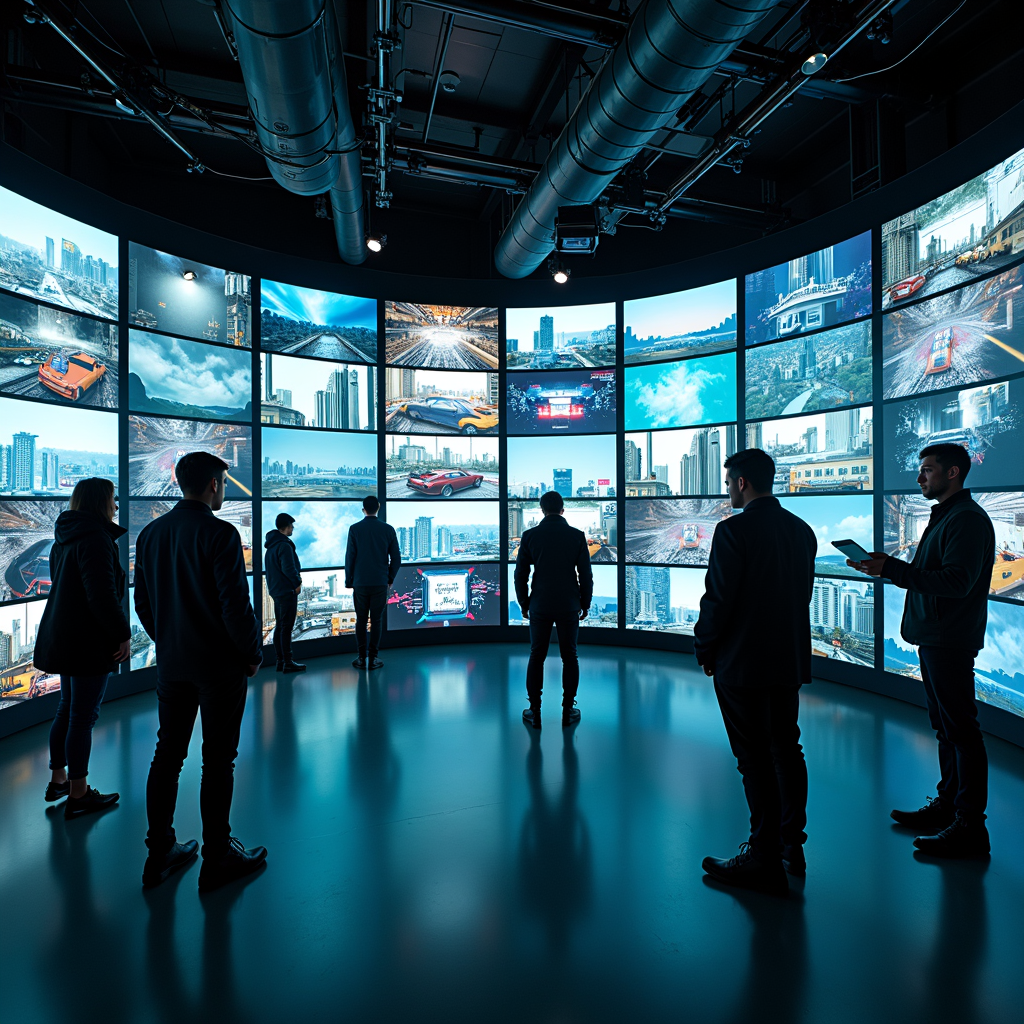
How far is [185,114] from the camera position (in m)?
4.22

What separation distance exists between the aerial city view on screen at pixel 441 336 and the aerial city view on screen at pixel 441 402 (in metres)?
0.12

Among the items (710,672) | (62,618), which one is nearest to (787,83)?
(710,672)

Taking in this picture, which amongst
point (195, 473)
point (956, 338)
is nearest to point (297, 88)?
point (195, 473)

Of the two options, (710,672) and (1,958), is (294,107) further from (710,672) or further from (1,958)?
(1,958)

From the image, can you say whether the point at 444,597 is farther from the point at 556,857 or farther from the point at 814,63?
the point at 814,63

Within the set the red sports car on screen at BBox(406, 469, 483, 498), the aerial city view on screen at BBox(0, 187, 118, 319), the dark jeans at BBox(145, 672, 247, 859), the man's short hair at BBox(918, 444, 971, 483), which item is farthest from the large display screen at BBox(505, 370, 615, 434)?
the dark jeans at BBox(145, 672, 247, 859)

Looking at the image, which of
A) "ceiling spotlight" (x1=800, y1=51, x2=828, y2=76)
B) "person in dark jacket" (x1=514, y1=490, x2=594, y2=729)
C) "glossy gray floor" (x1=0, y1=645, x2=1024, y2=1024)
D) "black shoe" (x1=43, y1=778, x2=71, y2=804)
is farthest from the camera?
"person in dark jacket" (x1=514, y1=490, x2=594, y2=729)

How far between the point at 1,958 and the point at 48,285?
420 centimetres

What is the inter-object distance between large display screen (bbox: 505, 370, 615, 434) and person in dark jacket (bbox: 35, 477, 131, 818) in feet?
14.9

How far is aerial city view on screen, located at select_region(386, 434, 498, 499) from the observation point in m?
6.58

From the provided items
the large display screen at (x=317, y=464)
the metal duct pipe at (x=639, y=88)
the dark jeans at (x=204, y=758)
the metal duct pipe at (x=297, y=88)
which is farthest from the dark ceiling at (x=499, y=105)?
the dark jeans at (x=204, y=758)

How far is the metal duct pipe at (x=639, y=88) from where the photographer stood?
9.47ft

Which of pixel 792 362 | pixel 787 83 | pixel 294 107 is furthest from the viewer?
pixel 792 362

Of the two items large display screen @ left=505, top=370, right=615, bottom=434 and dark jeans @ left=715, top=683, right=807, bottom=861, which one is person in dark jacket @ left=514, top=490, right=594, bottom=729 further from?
large display screen @ left=505, top=370, right=615, bottom=434
